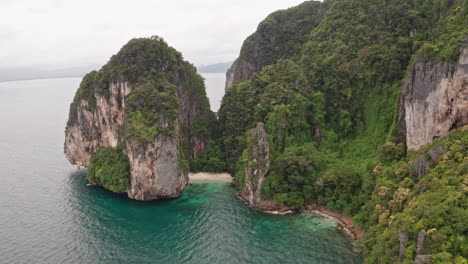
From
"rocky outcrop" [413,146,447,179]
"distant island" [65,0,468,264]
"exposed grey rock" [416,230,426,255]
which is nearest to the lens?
"exposed grey rock" [416,230,426,255]

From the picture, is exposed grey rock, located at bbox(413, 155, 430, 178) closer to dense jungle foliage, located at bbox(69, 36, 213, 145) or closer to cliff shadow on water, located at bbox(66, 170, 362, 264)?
cliff shadow on water, located at bbox(66, 170, 362, 264)

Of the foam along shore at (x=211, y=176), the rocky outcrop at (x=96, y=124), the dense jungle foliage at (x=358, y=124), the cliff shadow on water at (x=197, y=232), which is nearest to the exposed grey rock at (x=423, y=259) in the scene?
the dense jungle foliage at (x=358, y=124)

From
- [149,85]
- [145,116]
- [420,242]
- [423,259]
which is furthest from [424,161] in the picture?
[149,85]

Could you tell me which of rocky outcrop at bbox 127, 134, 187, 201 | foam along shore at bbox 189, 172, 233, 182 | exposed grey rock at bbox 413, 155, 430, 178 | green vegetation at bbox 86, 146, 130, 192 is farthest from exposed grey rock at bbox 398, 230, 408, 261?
green vegetation at bbox 86, 146, 130, 192

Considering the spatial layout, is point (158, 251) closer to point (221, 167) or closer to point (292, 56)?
point (221, 167)

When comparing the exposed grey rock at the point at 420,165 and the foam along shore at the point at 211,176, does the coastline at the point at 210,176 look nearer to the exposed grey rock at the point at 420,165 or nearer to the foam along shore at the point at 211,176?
the foam along shore at the point at 211,176

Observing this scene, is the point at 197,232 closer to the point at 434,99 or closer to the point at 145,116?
the point at 145,116

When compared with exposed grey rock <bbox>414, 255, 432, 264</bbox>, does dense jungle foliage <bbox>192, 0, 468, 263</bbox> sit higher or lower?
higher
